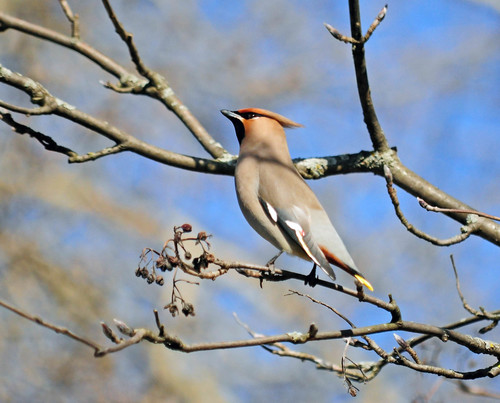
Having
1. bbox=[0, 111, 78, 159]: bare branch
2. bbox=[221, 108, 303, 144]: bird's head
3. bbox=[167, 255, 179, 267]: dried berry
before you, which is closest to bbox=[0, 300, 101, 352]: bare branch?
bbox=[167, 255, 179, 267]: dried berry

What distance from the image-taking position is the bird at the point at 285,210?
339 cm

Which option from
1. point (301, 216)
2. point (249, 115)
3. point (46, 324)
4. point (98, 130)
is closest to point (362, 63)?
point (301, 216)

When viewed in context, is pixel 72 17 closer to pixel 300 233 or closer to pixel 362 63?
pixel 362 63

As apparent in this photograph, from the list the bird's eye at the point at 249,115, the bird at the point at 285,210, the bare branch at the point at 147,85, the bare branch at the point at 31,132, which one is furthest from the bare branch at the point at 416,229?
the bird's eye at the point at 249,115

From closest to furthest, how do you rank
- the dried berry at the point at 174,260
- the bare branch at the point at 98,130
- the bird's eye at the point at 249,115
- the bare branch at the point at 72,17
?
1. the dried berry at the point at 174,260
2. the bare branch at the point at 98,130
3. the bare branch at the point at 72,17
4. the bird's eye at the point at 249,115

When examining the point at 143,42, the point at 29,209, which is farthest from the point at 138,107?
the point at 29,209

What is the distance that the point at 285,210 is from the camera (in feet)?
12.0

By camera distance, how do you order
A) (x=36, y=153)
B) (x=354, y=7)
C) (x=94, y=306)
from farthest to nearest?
1. (x=36, y=153)
2. (x=94, y=306)
3. (x=354, y=7)

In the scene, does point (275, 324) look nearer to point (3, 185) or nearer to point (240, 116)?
point (3, 185)

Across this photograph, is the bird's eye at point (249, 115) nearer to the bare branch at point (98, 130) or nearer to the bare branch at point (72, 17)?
the bare branch at point (98, 130)

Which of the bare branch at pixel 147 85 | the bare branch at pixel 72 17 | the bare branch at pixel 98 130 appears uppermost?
the bare branch at pixel 147 85

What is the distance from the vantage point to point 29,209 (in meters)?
9.19

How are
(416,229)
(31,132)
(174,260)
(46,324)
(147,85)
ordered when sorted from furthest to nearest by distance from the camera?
(147,85) < (31,132) < (416,229) < (174,260) < (46,324)

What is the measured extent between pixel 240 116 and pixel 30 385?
4.60 meters
